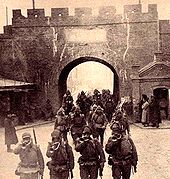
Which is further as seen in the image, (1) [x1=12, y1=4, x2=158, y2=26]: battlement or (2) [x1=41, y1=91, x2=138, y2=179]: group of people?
(1) [x1=12, y1=4, x2=158, y2=26]: battlement

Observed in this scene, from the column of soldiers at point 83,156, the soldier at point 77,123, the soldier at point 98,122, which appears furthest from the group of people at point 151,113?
the column of soldiers at point 83,156

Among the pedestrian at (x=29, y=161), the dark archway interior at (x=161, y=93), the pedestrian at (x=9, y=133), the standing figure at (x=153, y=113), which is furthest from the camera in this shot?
the dark archway interior at (x=161, y=93)

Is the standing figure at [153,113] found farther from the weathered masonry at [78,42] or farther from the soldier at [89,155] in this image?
the soldier at [89,155]

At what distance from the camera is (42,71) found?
24781 mm

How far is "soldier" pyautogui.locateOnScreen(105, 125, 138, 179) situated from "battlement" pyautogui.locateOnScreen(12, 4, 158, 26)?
1670 cm

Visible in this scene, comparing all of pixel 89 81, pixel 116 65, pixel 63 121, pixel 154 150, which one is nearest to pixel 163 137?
pixel 154 150

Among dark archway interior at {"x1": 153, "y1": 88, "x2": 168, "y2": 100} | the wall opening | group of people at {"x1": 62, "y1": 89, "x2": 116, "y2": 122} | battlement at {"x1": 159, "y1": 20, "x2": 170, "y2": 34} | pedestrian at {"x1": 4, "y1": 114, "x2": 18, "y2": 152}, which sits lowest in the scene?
pedestrian at {"x1": 4, "y1": 114, "x2": 18, "y2": 152}

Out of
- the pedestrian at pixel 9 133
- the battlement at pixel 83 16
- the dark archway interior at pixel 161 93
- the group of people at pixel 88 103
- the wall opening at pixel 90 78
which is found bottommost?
the pedestrian at pixel 9 133

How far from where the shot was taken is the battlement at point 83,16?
80.1 ft

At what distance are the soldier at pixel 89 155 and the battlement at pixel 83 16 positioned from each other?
1676 cm

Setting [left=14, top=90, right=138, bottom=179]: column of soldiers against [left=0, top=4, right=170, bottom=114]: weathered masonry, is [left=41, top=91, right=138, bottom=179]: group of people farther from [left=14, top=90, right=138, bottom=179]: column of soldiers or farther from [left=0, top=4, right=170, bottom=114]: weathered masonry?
[left=0, top=4, right=170, bottom=114]: weathered masonry

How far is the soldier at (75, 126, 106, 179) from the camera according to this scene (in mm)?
8203

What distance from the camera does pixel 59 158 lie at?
26.2 ft

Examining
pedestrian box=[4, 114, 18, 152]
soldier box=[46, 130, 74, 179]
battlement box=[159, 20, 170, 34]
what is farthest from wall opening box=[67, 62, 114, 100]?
soldier box=[46, 130, 74, 179]
